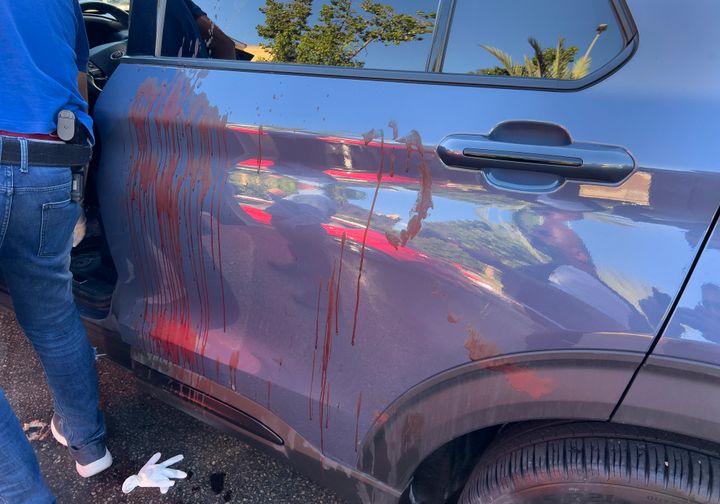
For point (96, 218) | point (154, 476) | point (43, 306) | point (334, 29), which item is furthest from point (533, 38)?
point (96, 218)

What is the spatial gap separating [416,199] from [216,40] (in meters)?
0.97

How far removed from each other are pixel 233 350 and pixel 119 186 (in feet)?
2.12

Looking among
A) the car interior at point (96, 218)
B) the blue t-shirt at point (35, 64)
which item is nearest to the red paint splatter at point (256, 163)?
the car interior at point (96, 218)

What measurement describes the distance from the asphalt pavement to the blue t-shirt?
3.44ft

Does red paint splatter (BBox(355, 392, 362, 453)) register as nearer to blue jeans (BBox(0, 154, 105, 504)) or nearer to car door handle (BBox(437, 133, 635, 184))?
car door handle (BBox(437, 133, 635, 184))

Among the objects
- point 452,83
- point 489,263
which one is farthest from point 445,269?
point 452,83

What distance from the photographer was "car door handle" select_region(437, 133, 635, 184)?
0.93 m

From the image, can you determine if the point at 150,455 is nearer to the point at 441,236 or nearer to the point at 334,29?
the point at 441,236

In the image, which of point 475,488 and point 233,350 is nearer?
point 475,488

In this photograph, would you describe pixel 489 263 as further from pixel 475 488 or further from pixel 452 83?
pixel 475 488

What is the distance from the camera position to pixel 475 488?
1.24 metres

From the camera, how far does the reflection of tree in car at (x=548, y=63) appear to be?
101cm

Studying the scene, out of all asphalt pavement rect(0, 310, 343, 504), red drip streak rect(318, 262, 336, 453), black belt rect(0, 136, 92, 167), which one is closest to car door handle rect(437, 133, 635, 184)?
red drip streak rect(318, 262, 336, 453)

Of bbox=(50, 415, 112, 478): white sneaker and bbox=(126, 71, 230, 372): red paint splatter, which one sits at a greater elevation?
bbox=(126, 71, 230, 372): red paint splatter
